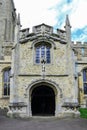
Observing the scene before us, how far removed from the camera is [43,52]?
22.6 meters

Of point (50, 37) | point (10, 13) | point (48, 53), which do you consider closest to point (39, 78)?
point (48, 53)

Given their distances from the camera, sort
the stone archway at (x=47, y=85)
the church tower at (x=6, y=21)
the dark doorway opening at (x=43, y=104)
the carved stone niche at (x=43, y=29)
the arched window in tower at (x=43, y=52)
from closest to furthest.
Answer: the stone archway at (x=47, y=85), the arched window in tower at (x=43, y=52), the carved stone niche at (x=43, y=29), the dark doorway opening at (x=43, y=104), the church tower at (x=6, y=21)

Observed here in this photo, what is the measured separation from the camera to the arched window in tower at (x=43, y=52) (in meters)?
22.3

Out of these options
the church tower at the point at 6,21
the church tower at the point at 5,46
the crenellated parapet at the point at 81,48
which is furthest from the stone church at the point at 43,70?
the church tower at the point at 6,21

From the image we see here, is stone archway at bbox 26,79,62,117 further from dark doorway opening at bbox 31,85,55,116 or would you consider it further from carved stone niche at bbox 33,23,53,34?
carved stone niche at bbox 33,23,53,34

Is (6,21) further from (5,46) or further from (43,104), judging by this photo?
(43,104)

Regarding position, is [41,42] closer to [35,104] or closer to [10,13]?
[35,104]

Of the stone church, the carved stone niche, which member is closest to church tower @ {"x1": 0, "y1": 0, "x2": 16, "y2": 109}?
the stone church

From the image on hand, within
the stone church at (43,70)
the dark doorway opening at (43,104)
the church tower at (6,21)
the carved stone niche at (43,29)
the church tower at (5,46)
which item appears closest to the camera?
the stone church at (43,70)

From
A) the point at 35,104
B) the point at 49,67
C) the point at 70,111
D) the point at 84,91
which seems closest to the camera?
the point at 70,111

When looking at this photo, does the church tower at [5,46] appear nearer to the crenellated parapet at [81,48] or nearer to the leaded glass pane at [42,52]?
the leaded glass pane at [42,52]

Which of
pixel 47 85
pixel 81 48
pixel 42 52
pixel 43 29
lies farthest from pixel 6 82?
pixel 81 48

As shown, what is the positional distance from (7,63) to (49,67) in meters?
8.48

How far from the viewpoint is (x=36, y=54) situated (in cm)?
2248
